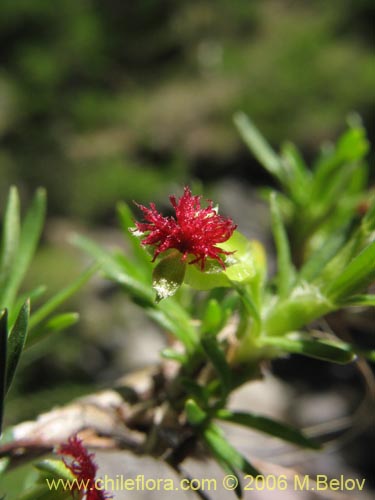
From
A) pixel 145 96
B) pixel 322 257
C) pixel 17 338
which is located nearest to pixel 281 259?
pixel 322 257

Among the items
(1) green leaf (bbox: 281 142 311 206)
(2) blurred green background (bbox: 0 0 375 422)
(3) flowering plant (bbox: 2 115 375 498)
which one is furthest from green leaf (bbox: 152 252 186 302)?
(2) blurred green background (bbox: 0 0 375 422)

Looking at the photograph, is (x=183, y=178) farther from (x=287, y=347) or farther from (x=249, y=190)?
(x=287, y=347)

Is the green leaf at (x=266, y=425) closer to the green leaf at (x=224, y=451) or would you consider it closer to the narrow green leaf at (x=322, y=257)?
the green leaf at (x=224, y=451)

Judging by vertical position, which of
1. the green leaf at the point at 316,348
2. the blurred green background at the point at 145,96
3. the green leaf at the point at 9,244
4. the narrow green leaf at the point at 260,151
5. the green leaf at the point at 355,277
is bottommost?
the green leaf at the point at 316,348

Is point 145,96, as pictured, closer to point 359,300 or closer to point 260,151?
point 260,151

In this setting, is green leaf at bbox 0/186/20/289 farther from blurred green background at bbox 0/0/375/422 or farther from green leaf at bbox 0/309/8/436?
blurred green background at bbox 0/0/375/422

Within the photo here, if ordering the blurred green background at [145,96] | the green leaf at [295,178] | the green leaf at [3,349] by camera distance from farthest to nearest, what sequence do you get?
the blurred green background at [145,96]
the green leaf at [295,178]
the green leaf at [3,349]

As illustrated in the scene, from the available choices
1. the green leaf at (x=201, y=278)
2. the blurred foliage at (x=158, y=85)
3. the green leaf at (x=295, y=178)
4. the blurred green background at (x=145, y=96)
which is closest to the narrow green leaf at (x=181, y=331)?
the green leaf at (x=201, y=278)

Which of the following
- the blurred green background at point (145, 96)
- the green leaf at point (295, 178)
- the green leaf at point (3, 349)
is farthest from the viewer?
the blurred green background at point (145, 96)
